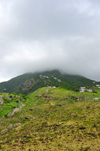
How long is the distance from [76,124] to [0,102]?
124ft

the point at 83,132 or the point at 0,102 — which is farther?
the point at 0,102

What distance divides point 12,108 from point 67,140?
34260 millimetres

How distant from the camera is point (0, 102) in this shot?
4453 centimetres

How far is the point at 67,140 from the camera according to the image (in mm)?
19109

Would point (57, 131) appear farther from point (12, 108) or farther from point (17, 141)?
point (12, 108)

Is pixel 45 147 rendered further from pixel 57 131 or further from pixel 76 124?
pixel 76 124

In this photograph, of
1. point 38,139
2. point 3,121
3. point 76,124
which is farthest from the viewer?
point 3,121

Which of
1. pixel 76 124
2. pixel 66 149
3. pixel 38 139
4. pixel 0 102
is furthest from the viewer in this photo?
pixel 0 102

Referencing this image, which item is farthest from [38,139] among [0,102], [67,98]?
[67,98]

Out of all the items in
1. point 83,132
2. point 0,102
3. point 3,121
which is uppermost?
point 0,102

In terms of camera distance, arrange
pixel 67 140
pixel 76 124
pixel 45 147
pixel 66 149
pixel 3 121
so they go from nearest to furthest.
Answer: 1. pixel 66 149
2. pixel 45 147
3. pixel 67 140
4. pixel 76 124
5. pixel 3 121

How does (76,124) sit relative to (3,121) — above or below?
above

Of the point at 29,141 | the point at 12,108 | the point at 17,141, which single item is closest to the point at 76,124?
the point at 29,141

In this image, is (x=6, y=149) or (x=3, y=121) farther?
(x=3, y=121)
